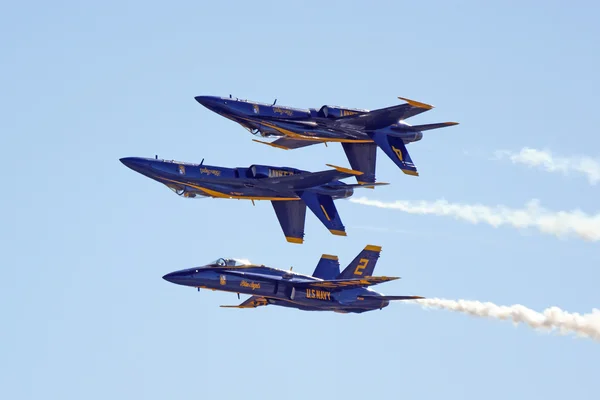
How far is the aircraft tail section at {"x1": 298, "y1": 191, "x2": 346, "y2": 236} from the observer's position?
475 ft

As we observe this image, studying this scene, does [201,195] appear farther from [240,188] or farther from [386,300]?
[386,300]

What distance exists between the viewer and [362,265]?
144375mm

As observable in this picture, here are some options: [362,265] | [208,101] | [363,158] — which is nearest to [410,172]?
[363,158]

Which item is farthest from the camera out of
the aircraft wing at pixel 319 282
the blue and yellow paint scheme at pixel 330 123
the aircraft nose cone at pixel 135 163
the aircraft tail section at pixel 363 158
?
the aircraft tail section at pixel 363 158

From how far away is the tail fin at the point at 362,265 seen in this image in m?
144

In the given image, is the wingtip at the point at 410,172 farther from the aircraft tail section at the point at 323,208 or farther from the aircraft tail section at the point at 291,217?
the aircraft tail section at the point at 291,217

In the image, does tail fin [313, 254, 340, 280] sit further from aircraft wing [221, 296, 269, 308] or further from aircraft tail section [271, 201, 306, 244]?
aircraft wing [221, 296, 269, 308]

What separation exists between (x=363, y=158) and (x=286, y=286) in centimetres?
1298

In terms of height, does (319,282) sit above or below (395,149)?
below

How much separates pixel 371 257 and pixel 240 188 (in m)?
11.5

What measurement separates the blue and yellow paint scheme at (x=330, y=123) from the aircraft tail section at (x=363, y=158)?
1.13 metres

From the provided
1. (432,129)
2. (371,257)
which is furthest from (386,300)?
(432,129)

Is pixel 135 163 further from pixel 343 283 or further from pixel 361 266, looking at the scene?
pixel 361 266

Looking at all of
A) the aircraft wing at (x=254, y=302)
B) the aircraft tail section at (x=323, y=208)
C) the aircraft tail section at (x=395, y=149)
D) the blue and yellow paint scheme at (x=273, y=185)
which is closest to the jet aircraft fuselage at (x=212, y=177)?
the blue and yellow paint scheme at (x=273, y=185)
